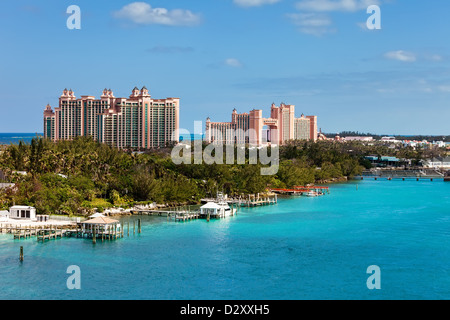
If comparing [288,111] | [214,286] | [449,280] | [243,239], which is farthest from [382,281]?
[288,111]

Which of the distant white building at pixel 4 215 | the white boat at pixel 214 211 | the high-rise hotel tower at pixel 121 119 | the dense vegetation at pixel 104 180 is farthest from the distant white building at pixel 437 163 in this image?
the distant white building at pixel 4 215

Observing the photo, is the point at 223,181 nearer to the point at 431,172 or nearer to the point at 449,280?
the point at 449,280

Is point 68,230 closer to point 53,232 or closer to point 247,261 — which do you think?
point 53,232

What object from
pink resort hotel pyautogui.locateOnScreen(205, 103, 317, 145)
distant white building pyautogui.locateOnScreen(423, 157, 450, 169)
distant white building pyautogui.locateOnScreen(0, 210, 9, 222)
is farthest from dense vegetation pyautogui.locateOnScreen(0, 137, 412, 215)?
pink resort hotel pyautogui.locateOnScreen(205, 103, 317, 145)

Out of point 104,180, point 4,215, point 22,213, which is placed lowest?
point 4,215

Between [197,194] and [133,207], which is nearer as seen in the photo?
[133,207]

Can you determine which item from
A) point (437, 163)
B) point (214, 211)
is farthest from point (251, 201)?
point (437, 163)
